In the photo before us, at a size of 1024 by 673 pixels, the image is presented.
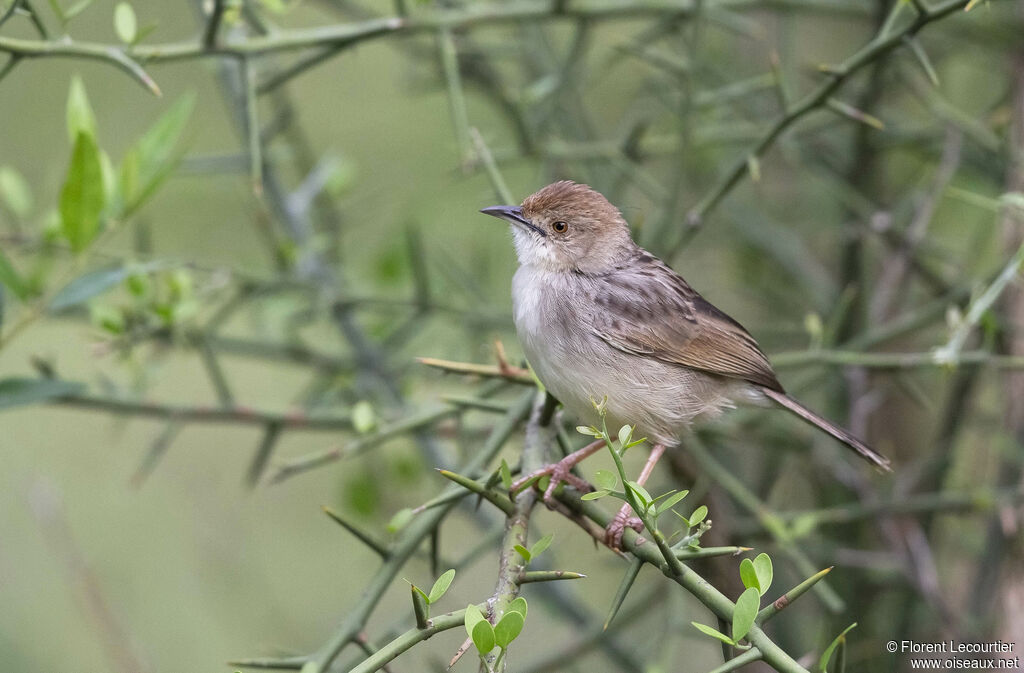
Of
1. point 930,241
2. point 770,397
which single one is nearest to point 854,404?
point 930,241

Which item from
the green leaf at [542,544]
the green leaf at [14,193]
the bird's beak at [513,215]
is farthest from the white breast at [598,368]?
the green leaf at [14,193]

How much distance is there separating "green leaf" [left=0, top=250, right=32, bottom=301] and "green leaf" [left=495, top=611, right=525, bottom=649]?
186 cm

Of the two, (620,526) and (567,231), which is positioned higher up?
(567,231)

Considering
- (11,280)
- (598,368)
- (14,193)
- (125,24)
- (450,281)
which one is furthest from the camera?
(450,281)

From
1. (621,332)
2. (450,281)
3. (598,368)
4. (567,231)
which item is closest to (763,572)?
(598,368)

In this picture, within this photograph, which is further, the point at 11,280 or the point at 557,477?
the point at 11,280

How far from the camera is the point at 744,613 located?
1.74 metres

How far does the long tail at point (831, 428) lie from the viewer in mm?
3078

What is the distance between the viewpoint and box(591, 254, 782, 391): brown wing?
3307mm

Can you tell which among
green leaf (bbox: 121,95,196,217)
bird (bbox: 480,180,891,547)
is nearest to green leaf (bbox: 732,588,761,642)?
bird (bbox: 480,180,891,547)

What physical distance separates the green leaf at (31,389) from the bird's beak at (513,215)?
1.48m

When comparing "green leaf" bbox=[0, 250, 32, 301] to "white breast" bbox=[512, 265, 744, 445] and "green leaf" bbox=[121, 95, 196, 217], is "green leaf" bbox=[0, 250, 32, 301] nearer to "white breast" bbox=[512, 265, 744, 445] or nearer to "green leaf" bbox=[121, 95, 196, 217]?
"green leaf" bbox=[121, 95, 196, 217]

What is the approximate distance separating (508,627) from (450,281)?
2.83 meters

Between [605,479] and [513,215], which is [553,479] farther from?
[513,215]
